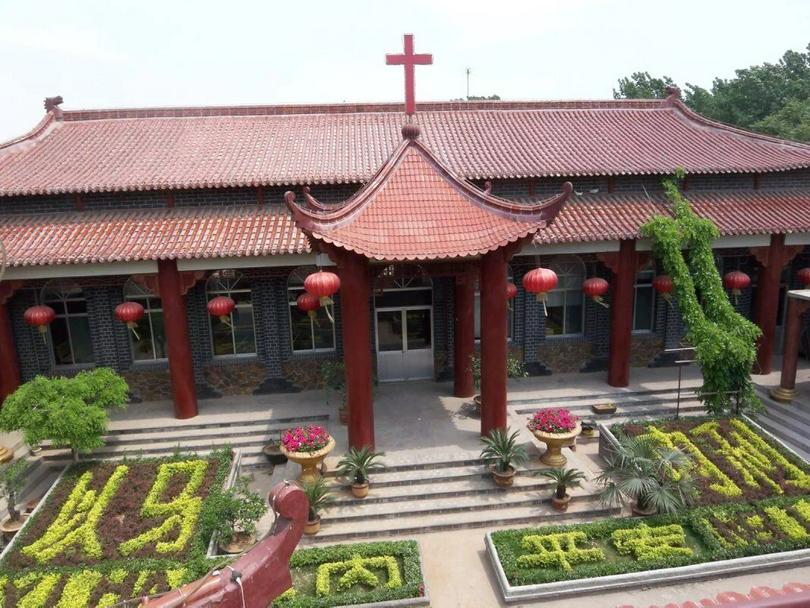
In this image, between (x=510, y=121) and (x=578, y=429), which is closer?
(x=578, y=429)

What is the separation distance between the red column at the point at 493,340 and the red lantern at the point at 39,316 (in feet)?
29.1

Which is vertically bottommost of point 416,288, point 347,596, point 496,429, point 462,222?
point 347,596

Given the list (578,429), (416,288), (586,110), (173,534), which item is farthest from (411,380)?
(586,110)

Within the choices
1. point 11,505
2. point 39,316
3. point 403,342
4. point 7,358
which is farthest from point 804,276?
point 7,358

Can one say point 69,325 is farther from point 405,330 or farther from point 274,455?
point 405,330

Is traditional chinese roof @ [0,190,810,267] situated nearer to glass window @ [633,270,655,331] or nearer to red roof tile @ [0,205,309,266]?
red roof tile @ [0,205,309,266]

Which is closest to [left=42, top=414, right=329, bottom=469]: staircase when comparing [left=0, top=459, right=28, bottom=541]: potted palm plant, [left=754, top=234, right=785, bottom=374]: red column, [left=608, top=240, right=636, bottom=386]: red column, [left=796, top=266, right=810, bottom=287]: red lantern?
[left=0, top=459, right=28, bottom=541]: potted palm plant

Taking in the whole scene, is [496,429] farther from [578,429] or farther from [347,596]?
[347,596]

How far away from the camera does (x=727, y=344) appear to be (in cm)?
1093

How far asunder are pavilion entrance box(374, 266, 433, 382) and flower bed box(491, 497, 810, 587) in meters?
5.88

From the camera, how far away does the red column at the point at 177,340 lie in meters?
11.3

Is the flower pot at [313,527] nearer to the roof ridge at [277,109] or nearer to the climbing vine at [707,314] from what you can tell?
the climbing vine at [707,314]

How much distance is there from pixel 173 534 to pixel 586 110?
14854mm

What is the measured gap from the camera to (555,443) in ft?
30.7
